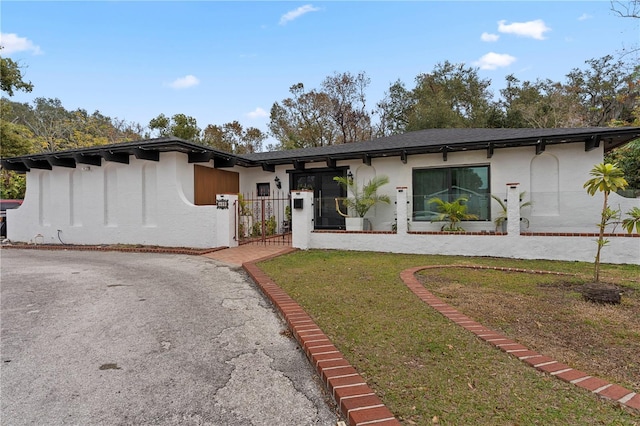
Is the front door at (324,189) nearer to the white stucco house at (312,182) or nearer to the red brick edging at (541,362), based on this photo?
the white stucco house at (312,182)

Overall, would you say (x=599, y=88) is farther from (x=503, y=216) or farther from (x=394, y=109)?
(x=503, y=216)

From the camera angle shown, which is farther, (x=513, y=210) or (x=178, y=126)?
(x=178, y=126)

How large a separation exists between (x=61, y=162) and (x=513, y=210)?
1399 centimetres

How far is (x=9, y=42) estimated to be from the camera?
17.4 meters

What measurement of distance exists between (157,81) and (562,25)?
1940 cm

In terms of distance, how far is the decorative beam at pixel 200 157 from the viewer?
10.1m

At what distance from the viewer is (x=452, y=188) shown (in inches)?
390

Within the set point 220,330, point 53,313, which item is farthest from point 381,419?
point 53,313

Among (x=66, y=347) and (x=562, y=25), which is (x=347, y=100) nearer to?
(x=562, y=25)

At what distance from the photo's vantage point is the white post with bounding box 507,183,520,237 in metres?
A: 7.46

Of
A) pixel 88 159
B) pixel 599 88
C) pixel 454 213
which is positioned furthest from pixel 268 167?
pixel 599 88

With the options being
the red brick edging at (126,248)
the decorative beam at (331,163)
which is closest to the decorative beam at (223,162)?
the decorative beam at (331,163)

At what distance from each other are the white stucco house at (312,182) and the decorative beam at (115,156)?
29 millimetres

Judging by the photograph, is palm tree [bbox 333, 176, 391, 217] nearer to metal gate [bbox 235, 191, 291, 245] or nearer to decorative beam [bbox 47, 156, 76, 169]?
metal gate [bbox 235, 191, 291, 245]
